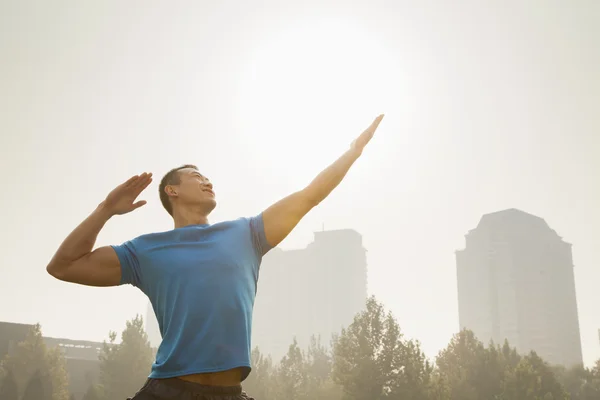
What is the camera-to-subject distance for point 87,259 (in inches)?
132

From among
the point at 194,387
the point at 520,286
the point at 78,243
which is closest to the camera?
the point at 194,387

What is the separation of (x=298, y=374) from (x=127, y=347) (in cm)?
1296

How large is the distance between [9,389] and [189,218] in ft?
130

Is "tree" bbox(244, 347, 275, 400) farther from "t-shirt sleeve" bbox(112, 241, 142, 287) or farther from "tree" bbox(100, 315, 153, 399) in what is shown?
"t-shirt sleeve" bbox(112, 241, 142, 287)

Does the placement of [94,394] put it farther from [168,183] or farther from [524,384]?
[168,183]

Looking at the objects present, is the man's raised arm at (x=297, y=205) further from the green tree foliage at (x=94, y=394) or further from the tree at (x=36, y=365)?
the tree at (x=36, y=365)

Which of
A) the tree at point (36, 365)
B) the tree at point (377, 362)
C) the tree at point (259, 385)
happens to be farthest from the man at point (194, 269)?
the tree at point (36, 365)

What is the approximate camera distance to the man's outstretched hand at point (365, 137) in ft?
12.5

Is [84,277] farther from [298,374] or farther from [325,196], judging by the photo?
[298,374]

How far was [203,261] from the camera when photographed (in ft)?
10.4

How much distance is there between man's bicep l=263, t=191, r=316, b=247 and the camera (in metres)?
3.46

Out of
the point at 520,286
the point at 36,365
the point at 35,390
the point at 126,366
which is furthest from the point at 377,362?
the point at 520,286

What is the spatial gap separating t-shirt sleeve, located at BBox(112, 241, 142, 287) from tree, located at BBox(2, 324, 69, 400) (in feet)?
137

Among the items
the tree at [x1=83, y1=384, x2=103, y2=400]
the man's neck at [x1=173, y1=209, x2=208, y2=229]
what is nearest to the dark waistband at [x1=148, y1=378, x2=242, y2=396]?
the man's neck at [x1=173, y1=209, x2=208, y2=229]
